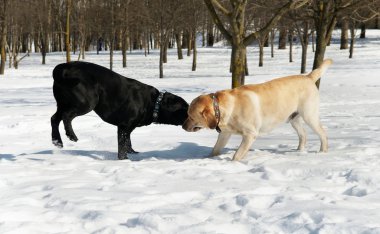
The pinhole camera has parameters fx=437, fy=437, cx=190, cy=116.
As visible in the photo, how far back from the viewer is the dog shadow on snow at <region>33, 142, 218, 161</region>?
600 cm

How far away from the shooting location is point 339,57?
114 feet

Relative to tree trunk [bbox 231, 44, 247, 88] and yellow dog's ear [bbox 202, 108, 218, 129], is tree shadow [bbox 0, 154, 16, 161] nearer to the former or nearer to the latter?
yellow dog's ear [bbox 202, 108, 218, 129]

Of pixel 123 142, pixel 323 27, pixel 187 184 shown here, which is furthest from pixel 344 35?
pixel 187 184

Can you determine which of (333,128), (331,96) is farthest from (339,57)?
(333,128)

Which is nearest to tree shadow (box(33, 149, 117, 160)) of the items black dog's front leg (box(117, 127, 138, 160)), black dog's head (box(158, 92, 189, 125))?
black dog's front leg (box(117, 127, 138, 160))

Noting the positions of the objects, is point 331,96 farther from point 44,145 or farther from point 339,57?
point 339,57

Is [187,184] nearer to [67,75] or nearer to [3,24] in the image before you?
[67,75]

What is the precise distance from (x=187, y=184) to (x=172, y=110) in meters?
1.88

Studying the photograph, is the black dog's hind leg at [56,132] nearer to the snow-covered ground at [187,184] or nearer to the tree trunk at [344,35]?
the snow-covered ground at [187,184]

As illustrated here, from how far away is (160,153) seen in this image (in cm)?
632

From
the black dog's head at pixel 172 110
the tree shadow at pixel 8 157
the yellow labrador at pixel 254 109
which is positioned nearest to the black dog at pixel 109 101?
the black dog's head at pixel 172 110

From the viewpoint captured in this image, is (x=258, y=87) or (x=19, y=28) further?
(x=19, y=28)

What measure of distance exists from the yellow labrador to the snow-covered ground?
0.36 metres

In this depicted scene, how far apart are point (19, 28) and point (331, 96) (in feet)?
117
